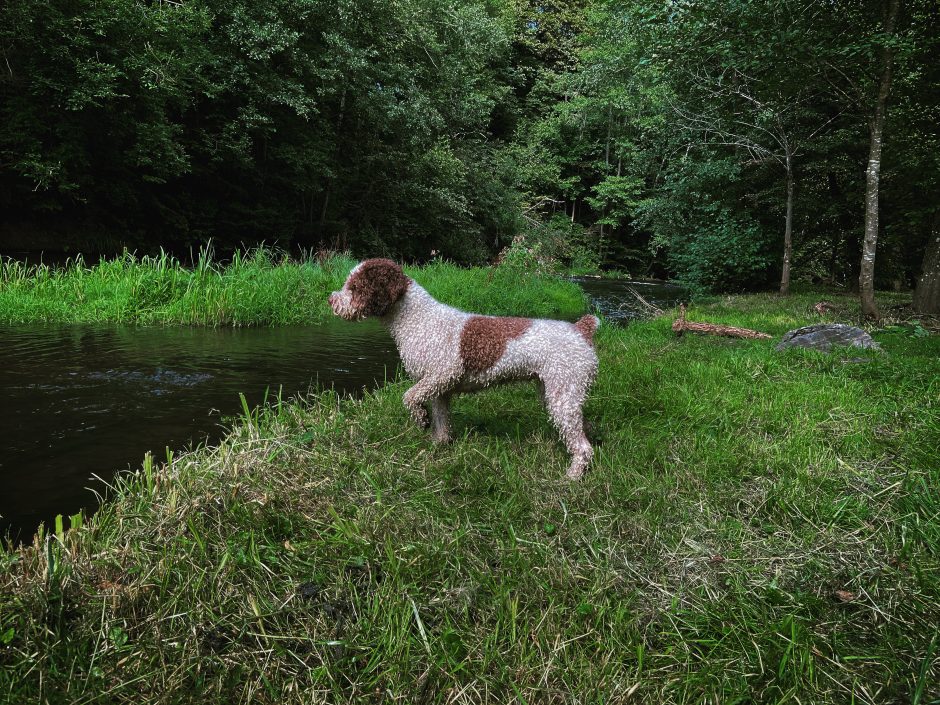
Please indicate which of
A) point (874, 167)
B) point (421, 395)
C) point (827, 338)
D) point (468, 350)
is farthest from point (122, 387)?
point (874, 167)

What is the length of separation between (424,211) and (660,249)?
20.3m

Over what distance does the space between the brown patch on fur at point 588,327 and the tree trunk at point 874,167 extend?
6.64 metres

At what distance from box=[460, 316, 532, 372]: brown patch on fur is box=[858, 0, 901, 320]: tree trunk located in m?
7.10

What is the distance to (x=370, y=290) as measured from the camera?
325cm

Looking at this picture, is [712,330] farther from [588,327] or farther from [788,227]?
[788,227]

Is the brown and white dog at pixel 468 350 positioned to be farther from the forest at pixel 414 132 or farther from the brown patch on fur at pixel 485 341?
the forest at pixel 414 132

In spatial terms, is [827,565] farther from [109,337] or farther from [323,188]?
[323,188]

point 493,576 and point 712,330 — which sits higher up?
point 712,330

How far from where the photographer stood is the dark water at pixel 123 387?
2910 millimetres

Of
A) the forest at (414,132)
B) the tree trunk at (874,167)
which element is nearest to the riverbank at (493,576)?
the tree trunk at (874,167)

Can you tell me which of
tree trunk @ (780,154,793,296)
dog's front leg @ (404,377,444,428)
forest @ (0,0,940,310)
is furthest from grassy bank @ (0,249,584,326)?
tree trunk @ (780,154,793,296)

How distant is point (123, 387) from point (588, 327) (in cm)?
382

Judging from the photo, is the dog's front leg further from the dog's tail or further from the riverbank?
the dog's tail

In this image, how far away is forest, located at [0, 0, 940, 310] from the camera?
8578 mm
